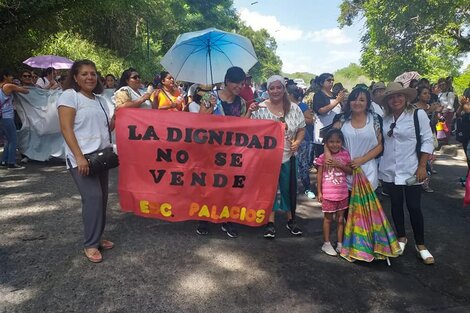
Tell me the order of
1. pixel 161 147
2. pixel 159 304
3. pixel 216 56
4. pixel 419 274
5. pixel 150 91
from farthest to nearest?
1. pixel 216 56
2. pixel 150 91
3. pixel 161 147
4. pixel 419 274
5. pixel 159 304

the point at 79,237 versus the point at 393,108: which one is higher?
the point at 393,108

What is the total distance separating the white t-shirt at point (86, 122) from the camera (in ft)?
10.6

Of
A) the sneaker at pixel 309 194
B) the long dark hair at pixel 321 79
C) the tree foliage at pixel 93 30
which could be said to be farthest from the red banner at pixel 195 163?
the tree foliage at pixel 93 30

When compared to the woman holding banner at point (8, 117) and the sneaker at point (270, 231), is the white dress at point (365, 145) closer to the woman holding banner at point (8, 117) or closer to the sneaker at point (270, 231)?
the sneaker at point (270, 231)

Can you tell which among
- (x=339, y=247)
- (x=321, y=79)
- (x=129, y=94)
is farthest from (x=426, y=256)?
(x=129, y=94)

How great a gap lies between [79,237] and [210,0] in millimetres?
38390

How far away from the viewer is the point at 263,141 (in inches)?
153

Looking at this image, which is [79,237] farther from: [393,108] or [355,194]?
[393,108]

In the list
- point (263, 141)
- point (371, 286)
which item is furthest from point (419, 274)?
point (263, 141)

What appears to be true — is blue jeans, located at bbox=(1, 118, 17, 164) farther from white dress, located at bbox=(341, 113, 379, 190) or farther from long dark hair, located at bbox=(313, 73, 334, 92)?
white dress, located at bbox=(341, 113, 379, 190)

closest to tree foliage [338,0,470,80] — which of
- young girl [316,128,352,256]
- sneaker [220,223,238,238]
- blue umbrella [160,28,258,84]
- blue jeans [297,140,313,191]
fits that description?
blue jeans [297,140,313,191]

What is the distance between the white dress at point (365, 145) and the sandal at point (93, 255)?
103 inches

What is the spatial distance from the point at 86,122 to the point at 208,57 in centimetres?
226

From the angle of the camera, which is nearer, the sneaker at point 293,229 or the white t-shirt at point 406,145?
the white t-shirt at point 406,145
